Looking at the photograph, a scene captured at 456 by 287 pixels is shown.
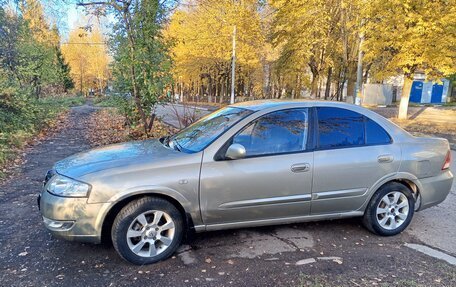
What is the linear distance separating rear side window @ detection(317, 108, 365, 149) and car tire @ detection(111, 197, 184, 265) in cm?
182

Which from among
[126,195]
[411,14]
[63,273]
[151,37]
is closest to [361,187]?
[126,195]

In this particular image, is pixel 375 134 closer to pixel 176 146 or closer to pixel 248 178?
pixel 248 178

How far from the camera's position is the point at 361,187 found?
3.84 meters

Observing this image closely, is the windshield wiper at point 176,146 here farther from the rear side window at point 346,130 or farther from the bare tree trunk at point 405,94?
the bare tree trunk at point 405,94

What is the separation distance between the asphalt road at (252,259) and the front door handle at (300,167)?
875mm

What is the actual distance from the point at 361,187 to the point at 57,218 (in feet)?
10.7

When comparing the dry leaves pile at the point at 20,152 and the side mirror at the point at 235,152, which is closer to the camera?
the side mirror at the point at 235,152

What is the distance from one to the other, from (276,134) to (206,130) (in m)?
0.84

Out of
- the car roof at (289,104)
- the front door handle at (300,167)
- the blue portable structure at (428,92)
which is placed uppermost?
the blue portable structure at (428,92)

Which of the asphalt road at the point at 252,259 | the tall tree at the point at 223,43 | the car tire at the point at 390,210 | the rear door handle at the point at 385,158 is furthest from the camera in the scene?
the tall tree at the point at 223,43

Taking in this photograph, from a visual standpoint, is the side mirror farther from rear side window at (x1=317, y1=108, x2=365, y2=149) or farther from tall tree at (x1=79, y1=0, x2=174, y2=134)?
tall tree at (x1=79, y1=0, x2=174, y2=134)

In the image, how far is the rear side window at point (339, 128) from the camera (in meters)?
3.79

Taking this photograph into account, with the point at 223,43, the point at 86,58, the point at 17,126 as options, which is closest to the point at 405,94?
the point at 17,126

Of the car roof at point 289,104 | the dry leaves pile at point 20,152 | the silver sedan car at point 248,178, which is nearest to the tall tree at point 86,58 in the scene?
the dry leaves pile at point 20,152
